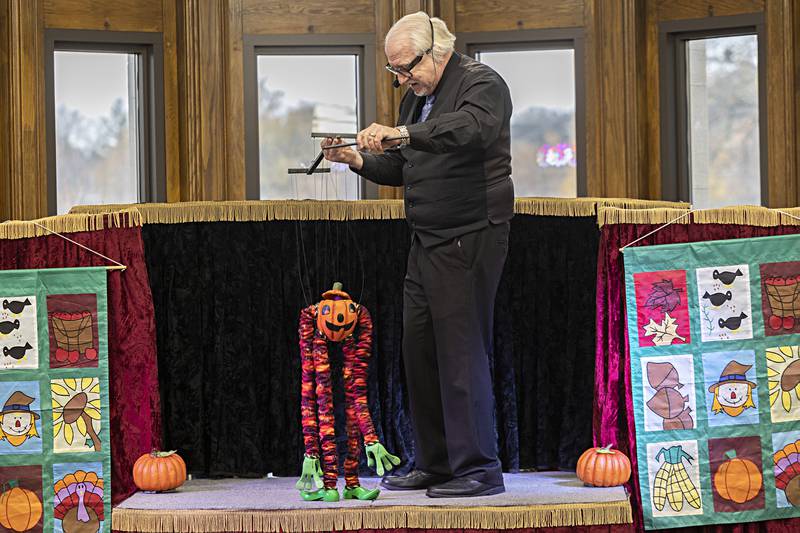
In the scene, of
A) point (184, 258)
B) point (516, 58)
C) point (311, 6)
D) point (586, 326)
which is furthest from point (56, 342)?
point (516, 58)

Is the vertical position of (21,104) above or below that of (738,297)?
above

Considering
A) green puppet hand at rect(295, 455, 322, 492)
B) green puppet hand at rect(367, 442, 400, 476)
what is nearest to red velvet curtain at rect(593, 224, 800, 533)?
green puppet hand at rect(367, 442, 400, 476)

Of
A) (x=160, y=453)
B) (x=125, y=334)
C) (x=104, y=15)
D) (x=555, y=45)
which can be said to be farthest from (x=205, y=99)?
(x=160, y=453)

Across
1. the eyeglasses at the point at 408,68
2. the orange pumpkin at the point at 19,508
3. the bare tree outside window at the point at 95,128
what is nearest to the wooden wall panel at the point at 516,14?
the bare tree outside window at the point at 95,128

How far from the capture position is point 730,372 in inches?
141

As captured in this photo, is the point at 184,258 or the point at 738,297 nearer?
the point at 738,297

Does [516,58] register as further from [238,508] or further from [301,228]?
[238,508]

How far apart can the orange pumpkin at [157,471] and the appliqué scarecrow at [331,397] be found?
1.32 ft

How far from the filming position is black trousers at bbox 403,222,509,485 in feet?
11.4

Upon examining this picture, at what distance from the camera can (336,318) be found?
3.47 meters

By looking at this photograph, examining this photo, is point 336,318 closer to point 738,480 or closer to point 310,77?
point 738,480

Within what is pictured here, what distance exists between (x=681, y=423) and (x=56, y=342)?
1993mm

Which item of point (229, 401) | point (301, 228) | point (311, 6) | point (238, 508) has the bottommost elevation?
point (238, 508)

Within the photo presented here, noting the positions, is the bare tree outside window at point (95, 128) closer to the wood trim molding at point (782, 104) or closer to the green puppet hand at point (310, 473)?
the green puppet hand at point (310, 473)
